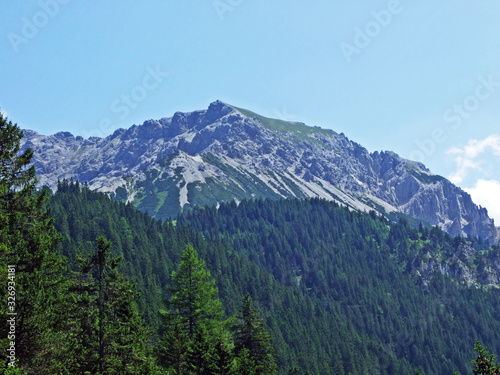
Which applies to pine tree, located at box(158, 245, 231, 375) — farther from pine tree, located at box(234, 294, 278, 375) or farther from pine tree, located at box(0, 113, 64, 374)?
pine tree, located at box(0, 113, 64, 374)

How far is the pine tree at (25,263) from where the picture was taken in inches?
943

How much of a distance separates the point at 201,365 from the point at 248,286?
12466 centimetres

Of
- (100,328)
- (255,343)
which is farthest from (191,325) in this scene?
(100,328)

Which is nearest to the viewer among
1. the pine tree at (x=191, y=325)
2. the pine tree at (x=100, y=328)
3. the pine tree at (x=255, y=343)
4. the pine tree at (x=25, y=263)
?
the pine tree at (x=25, y=263)

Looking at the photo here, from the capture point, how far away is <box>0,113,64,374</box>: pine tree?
78.6 feet

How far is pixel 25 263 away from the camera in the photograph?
100ft

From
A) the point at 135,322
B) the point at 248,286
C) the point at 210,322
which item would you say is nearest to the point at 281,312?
the point at 248,286

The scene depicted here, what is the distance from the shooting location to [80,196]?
166m

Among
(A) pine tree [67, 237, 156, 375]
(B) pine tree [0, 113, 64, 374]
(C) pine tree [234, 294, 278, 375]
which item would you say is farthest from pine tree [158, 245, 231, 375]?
(B) pine tree [0, 113, 64, 374]

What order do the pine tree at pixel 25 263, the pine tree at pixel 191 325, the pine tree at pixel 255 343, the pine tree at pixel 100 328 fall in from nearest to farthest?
the pine tree at pixel 25 263 < the pine tree at pixel 100 328 < the pine tree at pixel 191 325 < the pine tree at pixel 255 343

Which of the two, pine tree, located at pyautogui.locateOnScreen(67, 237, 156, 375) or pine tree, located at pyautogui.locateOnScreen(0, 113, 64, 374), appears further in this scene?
pine tree, located at pyautogui.locateOnScreen(67, 237, 156, 375)

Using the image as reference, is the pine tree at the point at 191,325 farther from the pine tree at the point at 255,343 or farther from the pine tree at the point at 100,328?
the pine tree at the point at 100,328

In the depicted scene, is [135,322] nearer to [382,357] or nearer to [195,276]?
[195,276]

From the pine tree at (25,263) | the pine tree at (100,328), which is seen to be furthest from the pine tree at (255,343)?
the pine tree at (25,263)
